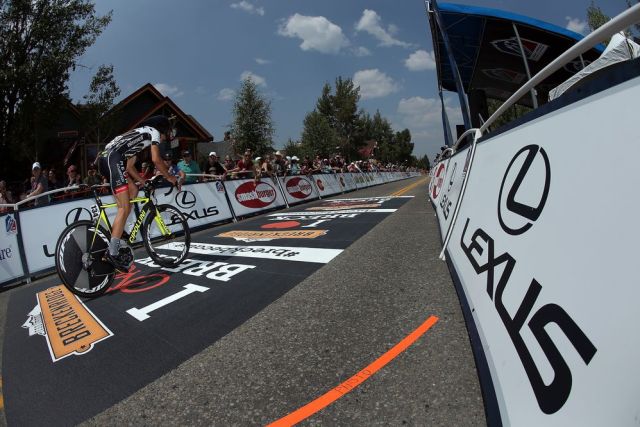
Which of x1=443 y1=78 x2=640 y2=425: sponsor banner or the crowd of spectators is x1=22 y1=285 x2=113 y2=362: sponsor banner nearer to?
the crowd of spectators

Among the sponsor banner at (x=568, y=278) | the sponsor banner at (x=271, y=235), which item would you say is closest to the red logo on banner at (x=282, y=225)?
the sponsor banner at (x=271, y=235)

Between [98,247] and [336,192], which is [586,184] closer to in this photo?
[98,247]

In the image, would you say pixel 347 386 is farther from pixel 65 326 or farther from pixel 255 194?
pixel 255 194

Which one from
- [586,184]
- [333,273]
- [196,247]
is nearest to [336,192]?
[196,247]

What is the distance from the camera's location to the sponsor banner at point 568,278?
1.00 meters

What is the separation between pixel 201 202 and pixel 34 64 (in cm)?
1402

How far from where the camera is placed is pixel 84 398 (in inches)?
85.3

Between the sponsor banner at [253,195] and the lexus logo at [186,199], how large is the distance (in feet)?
4.40

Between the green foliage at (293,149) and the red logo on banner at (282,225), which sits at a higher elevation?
the green foliage at (293,149)

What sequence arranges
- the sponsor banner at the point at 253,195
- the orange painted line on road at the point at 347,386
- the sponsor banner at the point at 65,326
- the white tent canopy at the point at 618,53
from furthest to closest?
the sponsor banner at the point at 253,195, the white tent canopy at the point at 618,53, the sponsor banner at the point at 65,326, the orange painted line on road at the point at 347,386

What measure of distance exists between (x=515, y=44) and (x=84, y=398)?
46.6 feet

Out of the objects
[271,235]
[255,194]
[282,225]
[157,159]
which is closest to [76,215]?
[157,159]

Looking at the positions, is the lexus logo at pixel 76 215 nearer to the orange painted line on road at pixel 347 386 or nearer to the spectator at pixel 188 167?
the spectator at pixel 188 167

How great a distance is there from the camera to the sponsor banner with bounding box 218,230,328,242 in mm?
6523
